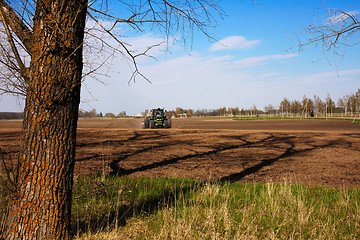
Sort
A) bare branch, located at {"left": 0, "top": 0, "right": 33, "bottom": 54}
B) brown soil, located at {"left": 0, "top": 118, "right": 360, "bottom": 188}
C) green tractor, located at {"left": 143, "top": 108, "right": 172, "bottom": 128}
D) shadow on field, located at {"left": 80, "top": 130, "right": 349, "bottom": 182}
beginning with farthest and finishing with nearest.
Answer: green tractor, located at {"left": 143, "top": 108, "right": 172, "bottom": 128} → shadow on field, located at {"left": 80, "top": 130, "right": 349, "bottom": 182} → brown soil, located at {"left": 0, "top": 118, "right": 360, "bottom": 188} → bare branch, located at {"left": 0, "top": 0, "right": 33, "bottom": 54}

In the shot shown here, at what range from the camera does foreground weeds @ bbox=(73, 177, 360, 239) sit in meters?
3.11

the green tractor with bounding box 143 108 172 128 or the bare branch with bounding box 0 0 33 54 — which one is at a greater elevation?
the bare branch with bounding box 0 0 33 54

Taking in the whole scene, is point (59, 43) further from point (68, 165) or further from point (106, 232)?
point (106, 232)

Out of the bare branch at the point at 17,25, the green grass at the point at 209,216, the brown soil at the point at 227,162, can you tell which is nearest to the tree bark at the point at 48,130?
the bare branch at the point at 17,25

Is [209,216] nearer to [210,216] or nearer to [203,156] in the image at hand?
[210,216]

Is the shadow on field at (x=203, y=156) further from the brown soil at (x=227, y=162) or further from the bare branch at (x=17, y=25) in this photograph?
the bare branch at (x=17, y=25)

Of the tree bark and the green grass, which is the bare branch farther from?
the green grass

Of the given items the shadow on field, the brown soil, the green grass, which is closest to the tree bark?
the green grass

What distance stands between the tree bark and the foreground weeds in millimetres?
516

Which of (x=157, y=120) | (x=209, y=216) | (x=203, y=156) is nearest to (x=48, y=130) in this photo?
(x=209, y=216)

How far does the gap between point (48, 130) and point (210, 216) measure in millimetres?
2466

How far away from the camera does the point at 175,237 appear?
293cm

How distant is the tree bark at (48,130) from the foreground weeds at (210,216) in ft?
1.69

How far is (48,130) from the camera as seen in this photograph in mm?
2615
